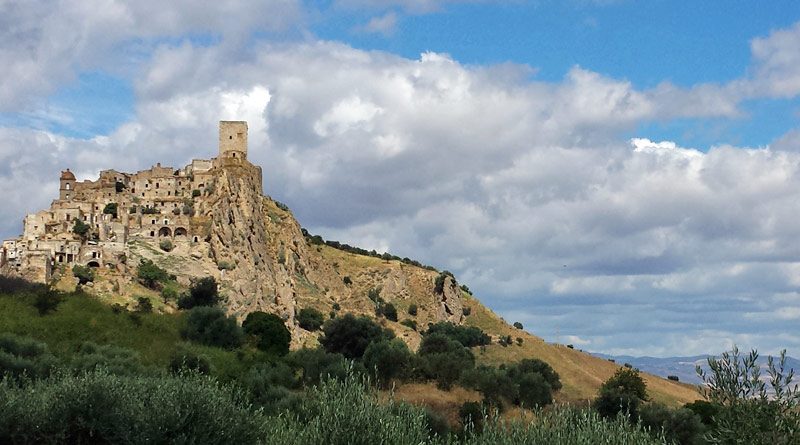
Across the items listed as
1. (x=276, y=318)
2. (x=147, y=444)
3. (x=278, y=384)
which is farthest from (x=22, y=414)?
(x=276, y=318)

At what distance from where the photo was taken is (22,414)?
1403 inches

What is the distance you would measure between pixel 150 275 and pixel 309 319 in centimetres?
2197

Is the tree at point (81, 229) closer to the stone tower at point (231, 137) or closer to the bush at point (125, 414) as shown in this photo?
the stone tower at point (231, 137)

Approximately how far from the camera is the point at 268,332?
87375mm

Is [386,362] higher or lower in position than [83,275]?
lower

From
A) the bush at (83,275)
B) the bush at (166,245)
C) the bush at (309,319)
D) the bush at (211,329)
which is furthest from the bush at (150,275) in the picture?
the bush at (309,319)

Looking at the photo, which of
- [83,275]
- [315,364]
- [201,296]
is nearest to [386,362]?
[315,364]

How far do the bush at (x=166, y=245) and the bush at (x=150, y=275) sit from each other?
5.10 meters

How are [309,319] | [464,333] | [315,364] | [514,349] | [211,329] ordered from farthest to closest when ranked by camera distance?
[514,349] < [464,333] < [309,319] < [211,329] < [315,364]

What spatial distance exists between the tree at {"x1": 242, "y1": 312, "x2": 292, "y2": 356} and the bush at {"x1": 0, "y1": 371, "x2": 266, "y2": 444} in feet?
151

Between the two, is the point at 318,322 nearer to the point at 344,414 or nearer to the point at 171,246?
the point at 171,246

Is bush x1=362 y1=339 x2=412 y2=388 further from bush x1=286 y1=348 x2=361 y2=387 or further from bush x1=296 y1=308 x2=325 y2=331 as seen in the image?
bush x1=296 y1=308 x2=325 y2=331

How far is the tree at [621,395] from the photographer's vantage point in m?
74.3

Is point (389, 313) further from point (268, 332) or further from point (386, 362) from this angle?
point (386, 362)
